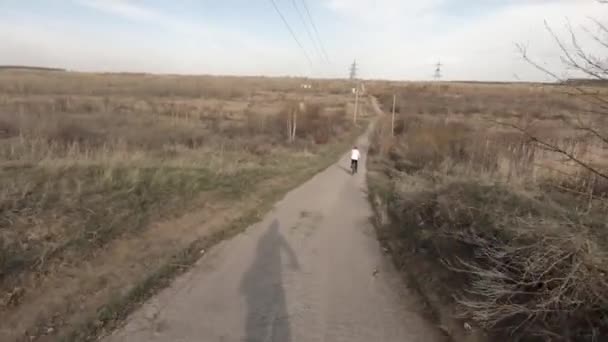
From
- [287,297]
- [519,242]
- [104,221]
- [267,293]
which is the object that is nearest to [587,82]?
[519,242]

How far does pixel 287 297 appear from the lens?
5297 mm

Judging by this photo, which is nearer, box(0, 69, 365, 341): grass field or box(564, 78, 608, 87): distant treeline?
box(564, 78, 608, 87): distant treeline

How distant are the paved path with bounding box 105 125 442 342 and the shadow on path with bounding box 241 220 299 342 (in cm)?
1

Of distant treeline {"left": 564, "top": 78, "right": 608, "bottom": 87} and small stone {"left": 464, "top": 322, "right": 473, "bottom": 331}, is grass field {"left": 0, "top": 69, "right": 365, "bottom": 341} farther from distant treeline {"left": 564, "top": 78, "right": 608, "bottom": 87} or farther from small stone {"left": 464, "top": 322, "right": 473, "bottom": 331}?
distant treeline {"left": 564, "top": 78, "right": 608, "bottom": 87}

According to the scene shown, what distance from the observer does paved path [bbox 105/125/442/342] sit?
4402 millimetres

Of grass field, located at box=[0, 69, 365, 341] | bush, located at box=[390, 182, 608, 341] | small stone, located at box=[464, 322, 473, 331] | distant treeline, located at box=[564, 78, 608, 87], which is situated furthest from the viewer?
grass field, located at box=[0, 69, 365, 341]

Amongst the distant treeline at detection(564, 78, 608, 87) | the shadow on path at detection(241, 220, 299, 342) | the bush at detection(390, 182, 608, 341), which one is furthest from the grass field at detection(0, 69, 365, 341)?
the distant treeline at detection(564, 78, 608, 87)

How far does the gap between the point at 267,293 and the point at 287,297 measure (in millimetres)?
304

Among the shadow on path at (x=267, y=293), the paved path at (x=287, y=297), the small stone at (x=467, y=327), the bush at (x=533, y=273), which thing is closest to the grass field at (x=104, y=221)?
the paved path at (x=287, y=297)

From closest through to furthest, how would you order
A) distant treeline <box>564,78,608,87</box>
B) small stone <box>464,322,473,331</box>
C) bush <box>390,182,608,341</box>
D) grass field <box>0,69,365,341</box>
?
distant treeline <box>564,78,608,87</box>, bush <box>390,182,608,341</box>, small stone <box>464,322,473,331</box>, grass field <box>0,69,365,341</box>

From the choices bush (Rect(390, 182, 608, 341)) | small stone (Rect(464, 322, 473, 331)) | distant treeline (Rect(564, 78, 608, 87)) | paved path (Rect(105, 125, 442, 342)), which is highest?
distant treeline (Rect(564, 78, 608, 87))

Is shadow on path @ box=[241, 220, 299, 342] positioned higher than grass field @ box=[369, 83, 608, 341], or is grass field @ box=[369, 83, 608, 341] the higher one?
grass field @ box=[369, 83, 608, 341]

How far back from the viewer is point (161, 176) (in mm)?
10883

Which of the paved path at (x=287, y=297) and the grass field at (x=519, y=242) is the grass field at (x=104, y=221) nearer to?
the paved path at (x=287, y=297)
